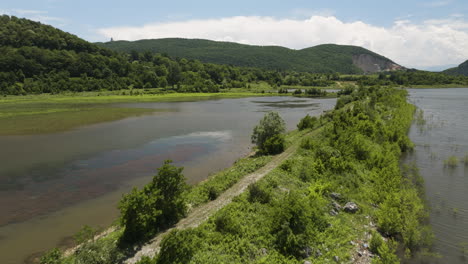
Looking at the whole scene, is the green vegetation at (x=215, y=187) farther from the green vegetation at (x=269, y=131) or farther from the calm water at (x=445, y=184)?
the calm water at (x=445, y=184)

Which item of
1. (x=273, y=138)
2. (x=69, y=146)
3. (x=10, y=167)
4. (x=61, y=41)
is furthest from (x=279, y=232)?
(x=61, y=41)

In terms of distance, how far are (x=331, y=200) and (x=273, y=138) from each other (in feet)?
46.9

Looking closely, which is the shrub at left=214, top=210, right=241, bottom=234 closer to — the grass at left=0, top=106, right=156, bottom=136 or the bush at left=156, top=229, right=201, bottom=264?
the bush at left=156, top=229, right=201, bottom=264

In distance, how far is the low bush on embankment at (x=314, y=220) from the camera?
1331cm

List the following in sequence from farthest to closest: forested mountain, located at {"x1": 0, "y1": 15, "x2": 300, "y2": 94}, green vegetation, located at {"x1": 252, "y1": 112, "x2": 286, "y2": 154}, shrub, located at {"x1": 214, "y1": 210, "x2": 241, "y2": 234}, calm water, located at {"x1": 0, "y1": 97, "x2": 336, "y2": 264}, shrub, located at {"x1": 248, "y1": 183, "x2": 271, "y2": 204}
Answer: forested mountain, located at {"x1": 0, "y1": 15, "x2": 300, "y2": 94}, green vegetation, located at {"x1": 252, "y1": 112, "x2": 286, "y2": 154}, calm water, located at {"x1": 0, "y1": 97, "x2": 336, "y2": 264}, shrub, located at {"x1": 248, "y1": 183, "x2": 271, "y2": 204}, shrub, located at {"x1": 214, "y1": 210, "x2": 241, "y2": 234}

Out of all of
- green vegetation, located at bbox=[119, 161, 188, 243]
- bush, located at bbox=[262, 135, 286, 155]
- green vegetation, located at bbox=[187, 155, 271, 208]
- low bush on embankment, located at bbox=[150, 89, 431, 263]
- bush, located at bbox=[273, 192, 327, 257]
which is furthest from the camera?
bush, located at bbox=[262, 135, 286, 155]

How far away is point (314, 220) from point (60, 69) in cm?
17953

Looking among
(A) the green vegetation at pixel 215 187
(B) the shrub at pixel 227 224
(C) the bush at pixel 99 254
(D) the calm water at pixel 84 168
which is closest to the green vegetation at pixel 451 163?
(A) the green vegetation at pixel 215 187

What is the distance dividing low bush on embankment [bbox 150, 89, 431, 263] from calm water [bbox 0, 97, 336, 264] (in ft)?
31.0

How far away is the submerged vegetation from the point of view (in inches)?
517

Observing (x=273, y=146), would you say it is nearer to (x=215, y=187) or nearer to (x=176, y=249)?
(x=215, y=187)

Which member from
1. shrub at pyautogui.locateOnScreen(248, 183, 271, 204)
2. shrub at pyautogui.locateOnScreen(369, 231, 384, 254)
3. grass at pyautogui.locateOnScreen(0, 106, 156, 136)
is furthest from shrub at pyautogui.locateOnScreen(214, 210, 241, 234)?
grass at pyautogui.locateOnScreen(0, 106, 156, 136)


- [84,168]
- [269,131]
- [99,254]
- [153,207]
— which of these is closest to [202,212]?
[153,207]

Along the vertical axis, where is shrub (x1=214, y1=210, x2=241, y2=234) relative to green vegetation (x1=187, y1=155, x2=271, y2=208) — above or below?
above
